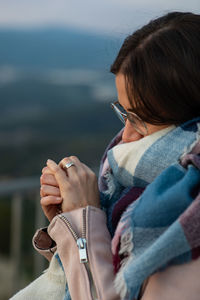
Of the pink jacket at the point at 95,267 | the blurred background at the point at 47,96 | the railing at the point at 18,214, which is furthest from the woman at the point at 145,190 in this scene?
the blurred background at the point at 47,96

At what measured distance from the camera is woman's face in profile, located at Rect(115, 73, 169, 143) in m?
1.37

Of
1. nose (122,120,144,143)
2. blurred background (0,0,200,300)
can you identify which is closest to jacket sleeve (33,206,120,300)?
nose (122,120,144,143)

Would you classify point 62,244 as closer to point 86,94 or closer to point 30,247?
point 30,247

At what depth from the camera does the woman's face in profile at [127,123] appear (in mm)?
1372

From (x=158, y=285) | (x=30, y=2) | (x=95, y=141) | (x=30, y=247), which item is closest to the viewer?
(x=158, y=285)

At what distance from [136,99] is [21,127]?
14.7 feet

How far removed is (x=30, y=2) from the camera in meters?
6.03

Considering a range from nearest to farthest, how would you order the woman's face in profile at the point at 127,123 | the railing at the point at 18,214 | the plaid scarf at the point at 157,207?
the plaid scarf at the point at 157,207 → the woman's face in profile at the point at 127,123 → the railing at the point at 18,214

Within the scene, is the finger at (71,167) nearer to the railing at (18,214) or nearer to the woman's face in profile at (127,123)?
the woman's face in profile at (127,123)

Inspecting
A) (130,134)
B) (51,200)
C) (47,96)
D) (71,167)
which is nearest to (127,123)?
(130,134)

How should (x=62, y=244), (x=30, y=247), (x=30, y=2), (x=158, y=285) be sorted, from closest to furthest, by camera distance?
(x=158, y=285)
(x=62, y=244)
(x=30, y=247)
(x=30, y=2)

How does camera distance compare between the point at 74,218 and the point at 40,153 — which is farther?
the point at 40,153

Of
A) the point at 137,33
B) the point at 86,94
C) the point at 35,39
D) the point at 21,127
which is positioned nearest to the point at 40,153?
the point at 21,127

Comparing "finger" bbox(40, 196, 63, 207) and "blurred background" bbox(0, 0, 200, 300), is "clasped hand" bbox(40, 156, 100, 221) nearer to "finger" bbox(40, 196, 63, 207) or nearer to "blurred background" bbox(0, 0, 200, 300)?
"finger" bbox(40, 196, 63, 207)
